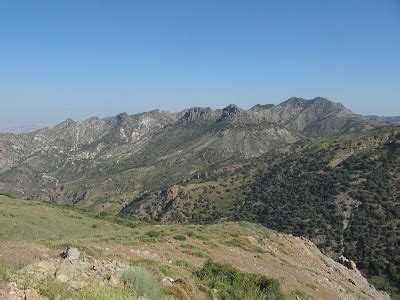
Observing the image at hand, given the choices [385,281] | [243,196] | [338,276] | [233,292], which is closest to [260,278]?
[233,292]

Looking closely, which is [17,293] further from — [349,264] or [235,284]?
[349,264]

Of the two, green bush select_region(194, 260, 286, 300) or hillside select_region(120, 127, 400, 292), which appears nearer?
green bush select_region(194, 260, 286, 300)

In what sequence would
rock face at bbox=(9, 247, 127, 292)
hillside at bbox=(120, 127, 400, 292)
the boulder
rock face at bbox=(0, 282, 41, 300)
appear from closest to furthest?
rock face at bbox=(0, 282, 41, 300), rock face at bbox=(9, 247, 127, 292), the boulder, hillside at bbox=(120, 127, 400, 292)

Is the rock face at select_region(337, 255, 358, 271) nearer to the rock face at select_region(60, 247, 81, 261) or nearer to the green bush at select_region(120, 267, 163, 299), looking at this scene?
the rock face at select_region(60, 247, 81, 261)

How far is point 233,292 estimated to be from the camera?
15.0 metres

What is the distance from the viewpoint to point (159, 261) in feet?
63.9

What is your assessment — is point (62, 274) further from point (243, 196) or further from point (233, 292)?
point (243, 196)

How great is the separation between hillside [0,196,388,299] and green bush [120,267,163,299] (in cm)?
5

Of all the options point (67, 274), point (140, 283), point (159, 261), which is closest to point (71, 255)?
point (67, 274)

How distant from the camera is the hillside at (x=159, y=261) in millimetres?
9930

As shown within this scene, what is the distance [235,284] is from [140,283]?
729 cm

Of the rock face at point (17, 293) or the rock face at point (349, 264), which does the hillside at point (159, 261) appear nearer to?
the rock face at point (17, 293)

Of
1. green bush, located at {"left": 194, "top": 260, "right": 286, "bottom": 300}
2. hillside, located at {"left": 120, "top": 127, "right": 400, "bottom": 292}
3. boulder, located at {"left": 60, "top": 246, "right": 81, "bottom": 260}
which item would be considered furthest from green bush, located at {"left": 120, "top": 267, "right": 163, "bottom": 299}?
hillside, located at {"left": 120, "top": 127, "right": 400, "bottom": 292}

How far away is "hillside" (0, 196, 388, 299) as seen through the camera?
9930mm
